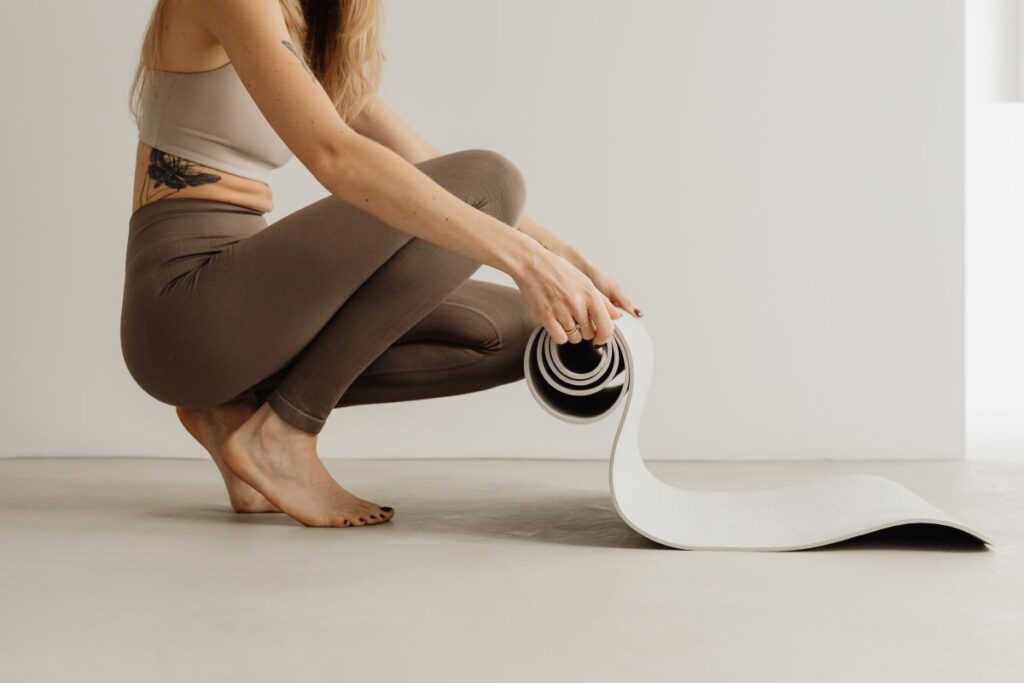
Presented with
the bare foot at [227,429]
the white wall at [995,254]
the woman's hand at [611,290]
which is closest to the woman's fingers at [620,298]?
the woman's hand at [611,290]

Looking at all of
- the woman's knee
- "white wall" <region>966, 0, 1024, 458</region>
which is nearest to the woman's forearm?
the woman's knee

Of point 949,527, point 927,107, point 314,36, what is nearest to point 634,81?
point 927,107

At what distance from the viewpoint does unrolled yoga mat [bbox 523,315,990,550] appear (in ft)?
4.96

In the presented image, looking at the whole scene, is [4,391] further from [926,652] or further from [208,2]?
[926,652]

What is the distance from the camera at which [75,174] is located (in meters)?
2.91

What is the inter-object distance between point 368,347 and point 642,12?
5.22 feet

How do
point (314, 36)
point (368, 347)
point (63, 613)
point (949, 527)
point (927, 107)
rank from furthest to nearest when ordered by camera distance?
point (927, 107) → point (314, 36) → point (368, 347) → point (949, 527) → point (63, 613)

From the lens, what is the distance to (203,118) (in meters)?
1.71

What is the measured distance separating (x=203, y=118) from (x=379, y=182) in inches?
17.2

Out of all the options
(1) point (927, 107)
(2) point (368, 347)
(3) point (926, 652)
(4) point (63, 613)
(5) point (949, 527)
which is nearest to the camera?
(3) point (926, 652)

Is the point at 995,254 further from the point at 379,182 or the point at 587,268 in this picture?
the point at 379,182

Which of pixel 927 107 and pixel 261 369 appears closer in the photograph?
pixel 261 369

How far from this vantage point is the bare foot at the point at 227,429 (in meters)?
1.83

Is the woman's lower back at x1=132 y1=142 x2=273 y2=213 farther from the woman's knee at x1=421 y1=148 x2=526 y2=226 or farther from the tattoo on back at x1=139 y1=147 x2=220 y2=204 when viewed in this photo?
the woman's knee at x1=421 y1=148 x2=526 y2=226
